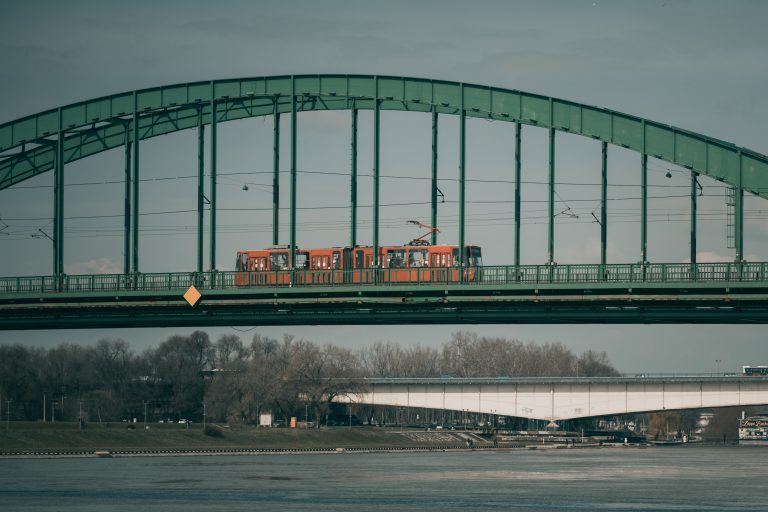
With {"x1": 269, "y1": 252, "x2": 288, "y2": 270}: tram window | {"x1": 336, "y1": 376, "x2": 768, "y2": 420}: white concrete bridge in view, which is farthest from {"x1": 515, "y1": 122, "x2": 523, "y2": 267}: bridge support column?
{"x1": 336, "y1": 376, "x2": 768, "y2": 420}: white concrete bridge

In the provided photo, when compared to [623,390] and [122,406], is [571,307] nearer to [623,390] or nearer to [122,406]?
[623,390]

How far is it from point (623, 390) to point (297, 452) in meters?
47.4

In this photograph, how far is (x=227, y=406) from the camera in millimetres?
172875

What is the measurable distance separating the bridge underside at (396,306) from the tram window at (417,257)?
5507 mm

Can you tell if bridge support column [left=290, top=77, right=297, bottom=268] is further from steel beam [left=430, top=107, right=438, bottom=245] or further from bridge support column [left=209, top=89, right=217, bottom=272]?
steel beam [left=430, top=107, right=438, bottom=245]

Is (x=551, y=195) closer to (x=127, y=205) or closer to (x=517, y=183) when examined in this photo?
(x=517, y=183)

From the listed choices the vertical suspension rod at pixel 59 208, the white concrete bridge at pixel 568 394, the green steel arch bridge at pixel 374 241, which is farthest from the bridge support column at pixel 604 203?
the white concrete bridge at pixel 568 394

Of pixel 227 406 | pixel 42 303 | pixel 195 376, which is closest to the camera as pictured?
pixel 42 303

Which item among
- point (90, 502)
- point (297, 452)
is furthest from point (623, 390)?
point (90, 502)

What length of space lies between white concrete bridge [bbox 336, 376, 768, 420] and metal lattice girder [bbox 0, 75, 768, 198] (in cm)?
7677

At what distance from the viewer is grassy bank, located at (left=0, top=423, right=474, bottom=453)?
11981 cm

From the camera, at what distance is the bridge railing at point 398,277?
75375 mm

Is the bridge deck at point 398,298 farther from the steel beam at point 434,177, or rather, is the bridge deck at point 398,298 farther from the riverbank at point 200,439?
the riverbank at point 200,439

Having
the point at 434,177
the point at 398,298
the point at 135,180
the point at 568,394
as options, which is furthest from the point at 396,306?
the point at 568,394
